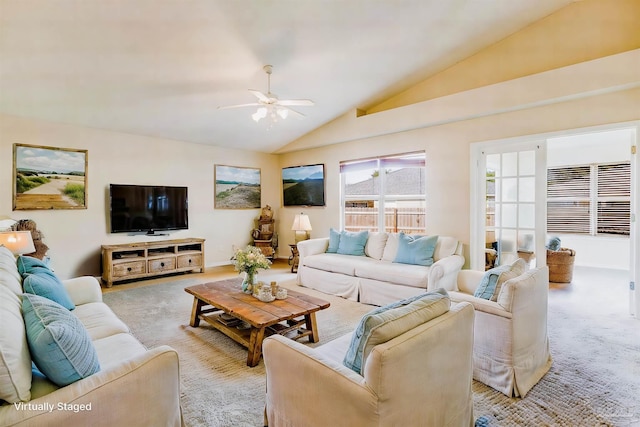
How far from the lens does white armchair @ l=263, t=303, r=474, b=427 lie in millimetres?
1204

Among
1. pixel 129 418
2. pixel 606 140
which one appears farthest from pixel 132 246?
pixel 606 140

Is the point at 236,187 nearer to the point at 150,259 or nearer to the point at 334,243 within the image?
the point at 150,259

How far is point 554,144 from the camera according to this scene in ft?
21.1

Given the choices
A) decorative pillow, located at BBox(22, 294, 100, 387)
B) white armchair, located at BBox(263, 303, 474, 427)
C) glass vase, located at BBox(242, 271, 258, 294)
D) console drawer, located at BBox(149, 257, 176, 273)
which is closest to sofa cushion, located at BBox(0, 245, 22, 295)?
decorative pillow, located at BBox(22, 294, 100, 387)

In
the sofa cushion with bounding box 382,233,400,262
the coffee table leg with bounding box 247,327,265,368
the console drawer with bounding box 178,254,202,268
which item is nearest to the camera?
the coffee table leg with bounding box 247,327,265,368

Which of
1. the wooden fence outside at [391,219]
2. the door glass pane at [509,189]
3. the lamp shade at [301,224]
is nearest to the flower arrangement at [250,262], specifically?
the lamp shade at [301,224]

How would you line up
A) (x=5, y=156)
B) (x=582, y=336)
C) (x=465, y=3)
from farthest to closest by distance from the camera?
1. (x=5, y=156)
2. (x=465, y=3)
3. (x=582, y=336)

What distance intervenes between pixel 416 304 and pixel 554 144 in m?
6.79

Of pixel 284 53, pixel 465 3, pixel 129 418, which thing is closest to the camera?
pixel 129 418

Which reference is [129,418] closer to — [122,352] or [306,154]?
[122,352]

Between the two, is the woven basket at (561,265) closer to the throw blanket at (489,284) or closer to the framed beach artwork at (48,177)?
the throw blanket at (489,284)

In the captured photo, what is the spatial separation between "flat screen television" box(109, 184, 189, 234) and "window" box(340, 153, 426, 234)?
10.0 feet

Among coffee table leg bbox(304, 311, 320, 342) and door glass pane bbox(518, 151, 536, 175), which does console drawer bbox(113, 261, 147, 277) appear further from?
door glass pane bbox(518, 151, 536, 175)

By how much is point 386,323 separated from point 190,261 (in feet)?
16.4
